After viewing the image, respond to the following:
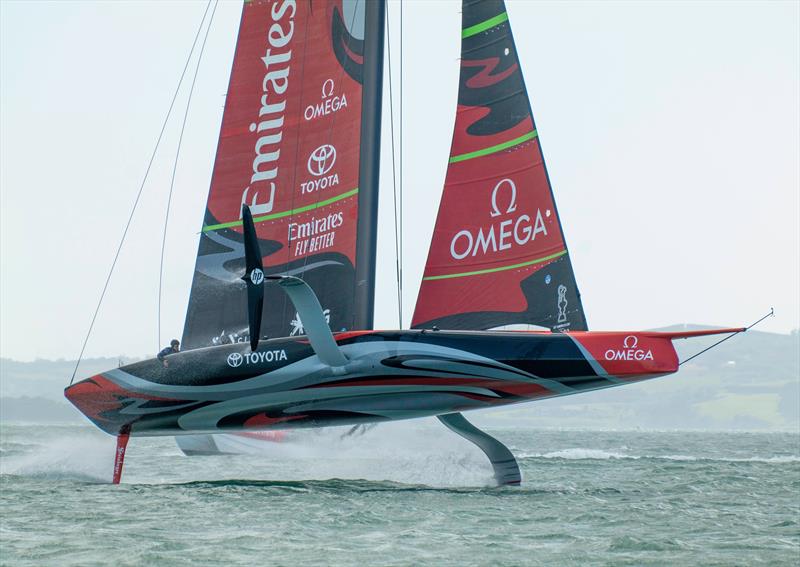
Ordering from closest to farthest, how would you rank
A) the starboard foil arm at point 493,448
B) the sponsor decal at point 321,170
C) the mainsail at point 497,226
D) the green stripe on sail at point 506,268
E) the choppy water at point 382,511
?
the choppy water at point 382,511 < the mainsail at point 497,226 < the green stripe on sail at point 506,268 < the starboard foil arm at point 493,448 < the sponsor decal at point 321,170

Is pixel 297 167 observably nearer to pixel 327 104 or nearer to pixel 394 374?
pixel 327 104

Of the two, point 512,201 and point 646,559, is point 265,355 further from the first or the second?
point 646,559

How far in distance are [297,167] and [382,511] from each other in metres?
5.75

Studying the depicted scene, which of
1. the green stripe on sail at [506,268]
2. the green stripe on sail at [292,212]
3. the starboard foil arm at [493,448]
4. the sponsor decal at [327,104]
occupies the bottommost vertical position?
the starboard foil arm at [493,448]

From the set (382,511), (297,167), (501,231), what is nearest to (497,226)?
(501,231)

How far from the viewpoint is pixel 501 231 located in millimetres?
13797

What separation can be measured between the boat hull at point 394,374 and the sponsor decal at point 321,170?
8.35 ft

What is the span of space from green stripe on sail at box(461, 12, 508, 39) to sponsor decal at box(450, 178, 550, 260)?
2085 mm

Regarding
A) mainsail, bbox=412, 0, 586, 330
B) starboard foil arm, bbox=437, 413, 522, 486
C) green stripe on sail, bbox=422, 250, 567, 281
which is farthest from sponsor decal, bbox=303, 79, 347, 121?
starboard foil arm, bbox=437, 413, 522, 486

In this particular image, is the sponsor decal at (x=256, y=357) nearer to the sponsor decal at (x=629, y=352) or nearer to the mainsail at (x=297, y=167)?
the mainsail at (x=297, y=167)

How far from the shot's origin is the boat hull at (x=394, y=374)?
41.8 ft

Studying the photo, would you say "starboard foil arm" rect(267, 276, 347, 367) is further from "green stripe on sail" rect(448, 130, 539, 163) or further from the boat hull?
"green stripe on sail" rect(448, 130, 539, 163)

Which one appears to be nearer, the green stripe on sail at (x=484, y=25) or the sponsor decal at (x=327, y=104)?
the green stripe on sail at (x=484, y=25)

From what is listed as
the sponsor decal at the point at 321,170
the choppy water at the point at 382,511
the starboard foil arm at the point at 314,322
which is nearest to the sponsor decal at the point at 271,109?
the sponsor decal at the point at 321,170
